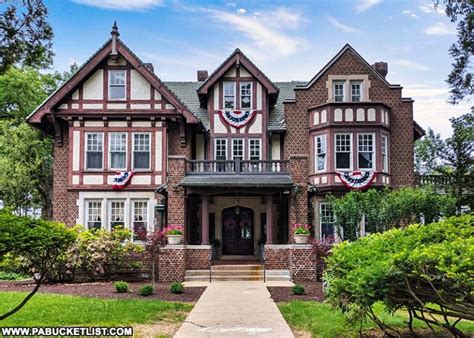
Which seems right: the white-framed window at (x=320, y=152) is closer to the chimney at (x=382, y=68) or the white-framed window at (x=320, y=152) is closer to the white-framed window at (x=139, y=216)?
the chimney at (x=382, y=68)

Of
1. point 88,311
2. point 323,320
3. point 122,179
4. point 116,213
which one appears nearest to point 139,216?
point 116,213

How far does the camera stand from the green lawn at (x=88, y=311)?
10.2 m

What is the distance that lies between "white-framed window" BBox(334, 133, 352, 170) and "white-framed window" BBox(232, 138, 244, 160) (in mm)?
4570

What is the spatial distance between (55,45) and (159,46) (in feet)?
18.8

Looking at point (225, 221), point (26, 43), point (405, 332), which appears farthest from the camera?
point (225, 221)

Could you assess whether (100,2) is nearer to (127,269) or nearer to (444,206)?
(127,269)

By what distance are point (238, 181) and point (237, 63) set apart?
640cm

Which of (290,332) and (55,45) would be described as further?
(55,45)

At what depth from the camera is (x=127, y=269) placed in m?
20.4

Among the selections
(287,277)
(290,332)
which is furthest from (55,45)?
(287,277)

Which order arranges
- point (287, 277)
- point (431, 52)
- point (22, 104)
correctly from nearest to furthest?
point (431, 52)
point (287, 277)
point (22, 104)

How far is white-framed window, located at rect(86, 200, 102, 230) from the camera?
23.5 meters

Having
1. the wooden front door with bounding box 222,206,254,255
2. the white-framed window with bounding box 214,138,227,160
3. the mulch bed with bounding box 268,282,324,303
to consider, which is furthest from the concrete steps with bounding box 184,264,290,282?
the white-framed window with bounding box 214,138,227,160

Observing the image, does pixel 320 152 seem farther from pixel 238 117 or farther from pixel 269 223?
pixel 269 223
